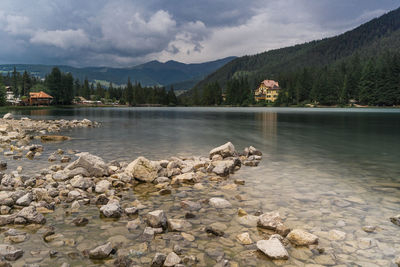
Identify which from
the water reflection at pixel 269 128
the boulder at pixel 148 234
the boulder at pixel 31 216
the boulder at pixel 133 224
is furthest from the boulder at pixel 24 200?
the water reflection at pixel 269 128

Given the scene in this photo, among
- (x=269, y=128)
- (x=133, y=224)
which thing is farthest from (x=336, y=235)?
(x=269, y=128)

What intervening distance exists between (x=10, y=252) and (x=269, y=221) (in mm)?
6515

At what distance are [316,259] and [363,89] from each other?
168 metres

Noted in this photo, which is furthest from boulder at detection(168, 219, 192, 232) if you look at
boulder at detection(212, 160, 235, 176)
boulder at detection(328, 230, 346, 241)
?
boulder at detection(212, 160, 235, 176)

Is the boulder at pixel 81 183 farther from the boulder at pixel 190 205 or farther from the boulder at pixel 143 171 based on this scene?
the boulder at pixel 190 205

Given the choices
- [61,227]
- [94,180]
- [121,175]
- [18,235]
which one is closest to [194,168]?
[121,175]

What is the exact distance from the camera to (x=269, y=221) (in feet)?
25.4

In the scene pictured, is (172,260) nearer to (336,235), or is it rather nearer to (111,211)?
(111,211)

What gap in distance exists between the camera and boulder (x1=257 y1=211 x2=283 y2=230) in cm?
765

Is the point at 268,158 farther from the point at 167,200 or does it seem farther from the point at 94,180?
the point at 94,180

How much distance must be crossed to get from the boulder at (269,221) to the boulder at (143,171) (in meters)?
6.23

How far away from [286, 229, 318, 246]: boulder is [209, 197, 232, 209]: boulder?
288 centimetres

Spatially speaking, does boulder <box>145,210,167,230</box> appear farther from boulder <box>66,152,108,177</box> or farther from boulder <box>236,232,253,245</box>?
boulder <box>66,152,108,177</box>

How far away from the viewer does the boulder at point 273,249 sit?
6.27 m
